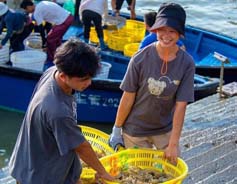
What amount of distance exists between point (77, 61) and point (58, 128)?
0.37m

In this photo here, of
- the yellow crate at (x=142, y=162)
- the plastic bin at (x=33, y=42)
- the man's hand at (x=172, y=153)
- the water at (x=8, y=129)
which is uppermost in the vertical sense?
the man's hand at (x=172, y=153)

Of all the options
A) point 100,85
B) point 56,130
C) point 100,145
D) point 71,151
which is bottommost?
point 100,85

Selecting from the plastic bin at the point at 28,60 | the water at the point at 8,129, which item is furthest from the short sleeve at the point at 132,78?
the plastic bin at the point at 28,60

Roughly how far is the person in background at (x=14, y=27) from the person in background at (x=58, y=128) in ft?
18.9

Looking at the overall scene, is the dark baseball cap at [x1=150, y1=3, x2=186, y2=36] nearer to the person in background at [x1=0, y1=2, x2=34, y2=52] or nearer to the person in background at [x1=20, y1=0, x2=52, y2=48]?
the person in background at [x1=0, y1=2, x2=34, y2=52]

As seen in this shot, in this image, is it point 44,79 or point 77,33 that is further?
point 77,33

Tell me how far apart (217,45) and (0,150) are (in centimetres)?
492

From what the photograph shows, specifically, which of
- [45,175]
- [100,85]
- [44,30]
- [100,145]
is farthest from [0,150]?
[45,175]

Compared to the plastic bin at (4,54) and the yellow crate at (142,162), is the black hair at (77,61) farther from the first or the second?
the plastic bin at (4,54)

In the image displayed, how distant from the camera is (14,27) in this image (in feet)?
28.6

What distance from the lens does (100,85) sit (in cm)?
784

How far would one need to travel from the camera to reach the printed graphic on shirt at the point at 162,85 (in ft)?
11.7

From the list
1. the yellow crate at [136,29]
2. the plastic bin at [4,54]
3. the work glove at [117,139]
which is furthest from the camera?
the yellow crate at [136,29]

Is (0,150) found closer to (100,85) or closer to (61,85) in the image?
(100,85)
